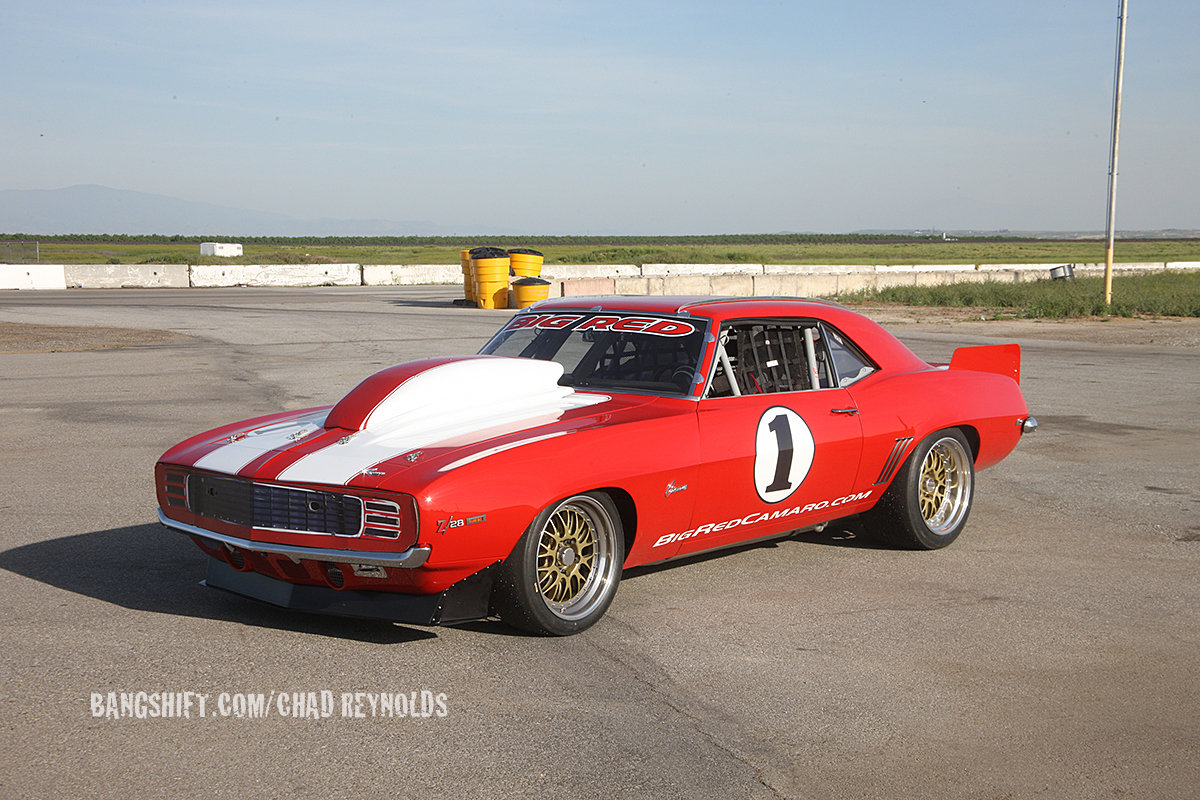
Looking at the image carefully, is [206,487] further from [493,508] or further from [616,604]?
[616,604]

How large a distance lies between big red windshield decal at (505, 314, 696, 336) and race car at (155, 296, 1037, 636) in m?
0.01

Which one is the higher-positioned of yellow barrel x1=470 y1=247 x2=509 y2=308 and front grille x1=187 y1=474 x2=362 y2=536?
yellow barrel x1=470 y1=247 x2=509 y2=308

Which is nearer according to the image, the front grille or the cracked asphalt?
the cracked asphalt

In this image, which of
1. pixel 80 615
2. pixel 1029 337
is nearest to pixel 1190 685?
pixel 80 615

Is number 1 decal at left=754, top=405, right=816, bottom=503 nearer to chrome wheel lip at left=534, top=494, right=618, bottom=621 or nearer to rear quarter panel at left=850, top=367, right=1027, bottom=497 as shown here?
rear quarter panel at left=850, top=367, right=1027, bottom=497

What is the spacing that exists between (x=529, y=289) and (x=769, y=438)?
23560 mm

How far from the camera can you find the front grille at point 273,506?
4227 mm

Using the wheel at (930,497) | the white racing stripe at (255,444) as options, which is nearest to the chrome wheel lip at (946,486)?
the wheel at (930,497)

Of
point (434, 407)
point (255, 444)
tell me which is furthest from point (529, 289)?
point (255, 444)

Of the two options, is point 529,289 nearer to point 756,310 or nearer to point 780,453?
point 756,310

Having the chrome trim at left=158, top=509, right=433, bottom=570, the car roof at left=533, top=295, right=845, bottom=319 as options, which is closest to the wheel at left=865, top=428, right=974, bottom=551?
the car roof at left=533, top=295, right=845, bottom=319

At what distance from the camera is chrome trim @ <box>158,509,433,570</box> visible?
13.3 feet

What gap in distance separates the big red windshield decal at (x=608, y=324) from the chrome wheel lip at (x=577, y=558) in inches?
48.2

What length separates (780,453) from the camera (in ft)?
17.4
